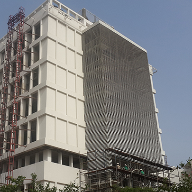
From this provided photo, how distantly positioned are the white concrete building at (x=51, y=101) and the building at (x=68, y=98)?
12 cm

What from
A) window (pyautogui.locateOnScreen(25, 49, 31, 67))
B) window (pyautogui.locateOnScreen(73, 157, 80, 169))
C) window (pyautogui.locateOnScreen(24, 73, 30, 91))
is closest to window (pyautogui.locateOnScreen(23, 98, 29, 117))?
window (pyautogui.locateOnScreen(24, 73, 30, 91))

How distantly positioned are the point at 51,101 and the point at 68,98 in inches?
127

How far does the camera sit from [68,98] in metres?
43.9

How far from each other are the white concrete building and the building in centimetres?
12

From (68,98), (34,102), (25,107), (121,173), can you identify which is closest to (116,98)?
(68,98)

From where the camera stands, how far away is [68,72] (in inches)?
1799

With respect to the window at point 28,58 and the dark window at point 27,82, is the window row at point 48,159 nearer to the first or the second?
the dark window at point 27,82

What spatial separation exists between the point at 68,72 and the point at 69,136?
9.77 metres

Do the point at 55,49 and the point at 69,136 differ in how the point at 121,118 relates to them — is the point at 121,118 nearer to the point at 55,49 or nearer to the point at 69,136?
the point at 69,136

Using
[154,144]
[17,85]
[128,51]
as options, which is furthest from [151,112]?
[17,85]

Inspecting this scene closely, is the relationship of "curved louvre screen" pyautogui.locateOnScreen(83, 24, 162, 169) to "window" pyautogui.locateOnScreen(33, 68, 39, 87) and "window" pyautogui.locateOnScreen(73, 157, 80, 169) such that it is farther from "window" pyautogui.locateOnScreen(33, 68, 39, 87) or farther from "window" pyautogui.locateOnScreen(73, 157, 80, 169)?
"window" pyautogui.locateOnScreen(33, 68, 39, 87)

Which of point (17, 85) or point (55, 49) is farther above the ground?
point (55, 49)

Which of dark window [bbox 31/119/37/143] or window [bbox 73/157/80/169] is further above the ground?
dark window [bbox 31/119/37/143]

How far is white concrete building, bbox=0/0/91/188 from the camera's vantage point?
127 ft
